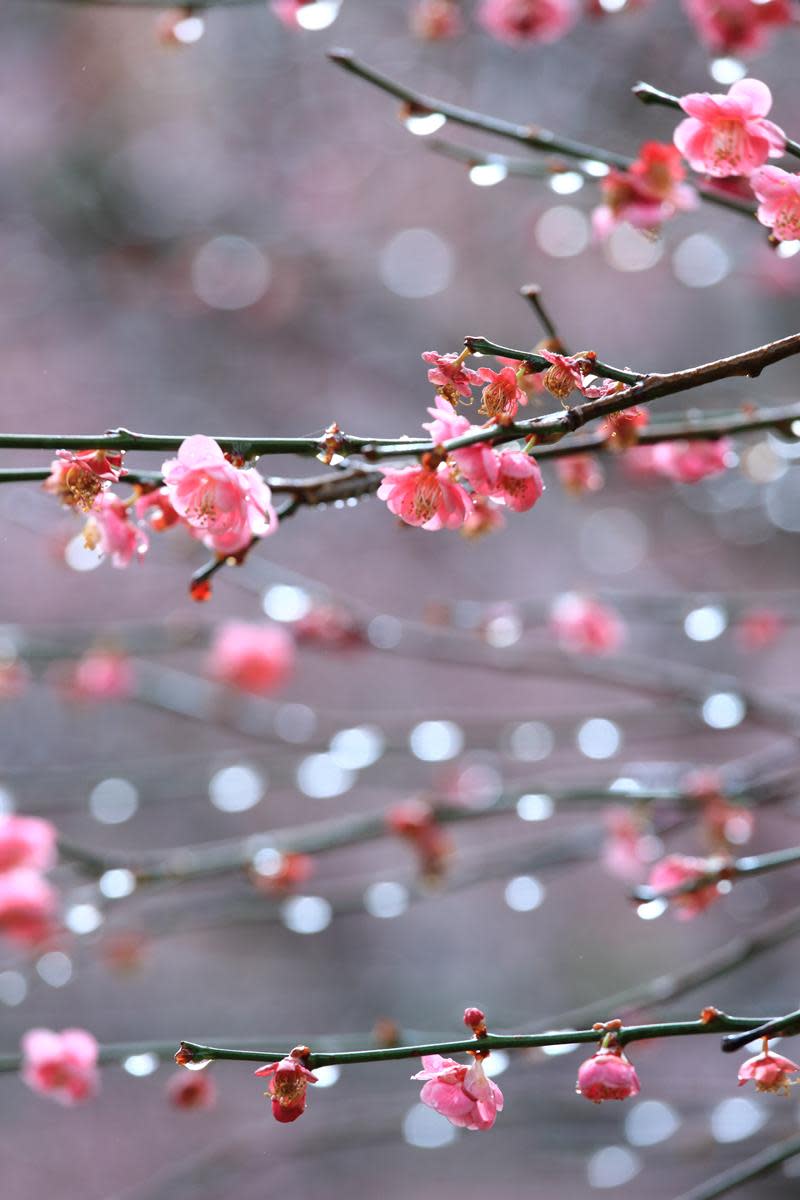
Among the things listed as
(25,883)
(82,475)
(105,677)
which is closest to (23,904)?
(25,883)

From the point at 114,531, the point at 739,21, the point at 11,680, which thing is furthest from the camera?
the point at 11,680

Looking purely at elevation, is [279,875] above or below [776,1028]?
above

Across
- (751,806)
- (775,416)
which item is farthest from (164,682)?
(775,416)

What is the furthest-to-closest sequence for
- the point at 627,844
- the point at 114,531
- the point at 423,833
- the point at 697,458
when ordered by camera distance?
the point at 627,844, the point at 423,833, the point at 697,458, the point at 114,531

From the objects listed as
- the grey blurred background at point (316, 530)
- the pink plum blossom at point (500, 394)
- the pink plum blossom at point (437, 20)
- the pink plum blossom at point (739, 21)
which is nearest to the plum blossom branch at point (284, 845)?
the pink plum blossom at point (500, 394)

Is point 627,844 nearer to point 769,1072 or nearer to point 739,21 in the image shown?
point 769,1072

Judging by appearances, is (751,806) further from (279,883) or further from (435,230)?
(435,230)

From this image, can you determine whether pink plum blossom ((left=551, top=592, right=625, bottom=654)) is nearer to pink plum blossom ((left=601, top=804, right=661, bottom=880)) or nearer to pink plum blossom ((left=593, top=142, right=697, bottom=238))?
pink plum blossom ((left=601, top=804, right=661, bottom=880))

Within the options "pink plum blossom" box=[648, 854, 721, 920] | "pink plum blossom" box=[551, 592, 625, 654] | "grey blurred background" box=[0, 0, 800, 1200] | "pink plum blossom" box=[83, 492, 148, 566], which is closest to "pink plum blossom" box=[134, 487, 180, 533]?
"pink plum blossom" box=[83, 492, 148, 566]
